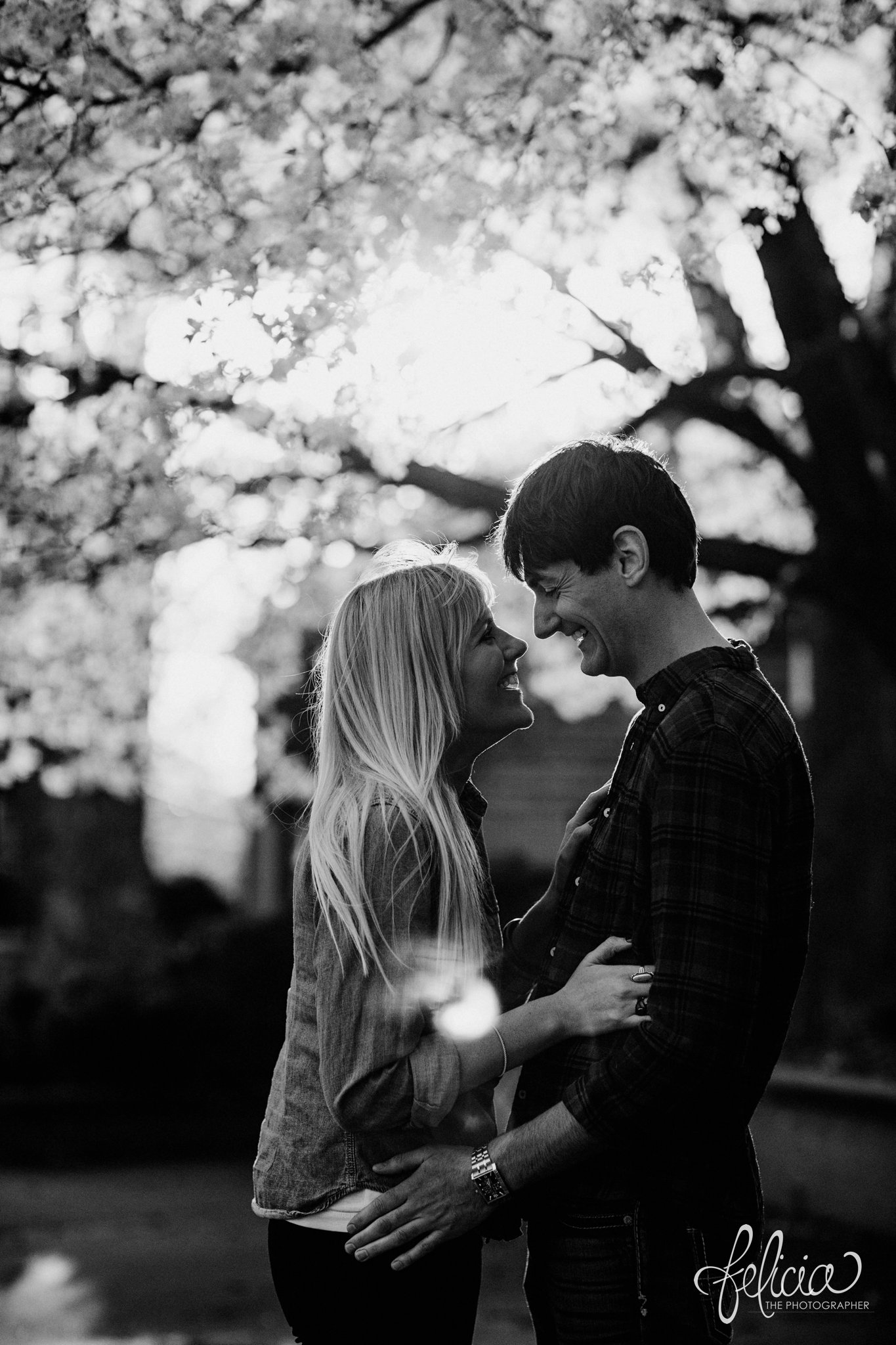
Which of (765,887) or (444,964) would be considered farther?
(444,964)

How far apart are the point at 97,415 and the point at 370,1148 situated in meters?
3.60

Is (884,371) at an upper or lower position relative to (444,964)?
upper

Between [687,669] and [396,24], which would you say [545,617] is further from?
[396,24]

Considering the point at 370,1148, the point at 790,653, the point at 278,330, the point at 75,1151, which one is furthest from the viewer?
the point at 790,653

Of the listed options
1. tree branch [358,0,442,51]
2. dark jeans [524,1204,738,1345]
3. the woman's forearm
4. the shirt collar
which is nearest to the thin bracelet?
the woman's forearm

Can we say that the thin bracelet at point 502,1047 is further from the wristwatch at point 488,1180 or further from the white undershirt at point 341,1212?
the white undershirt at point 341,1212

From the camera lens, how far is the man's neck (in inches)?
92.6

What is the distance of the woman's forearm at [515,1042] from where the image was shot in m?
2.25

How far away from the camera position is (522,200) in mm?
4051

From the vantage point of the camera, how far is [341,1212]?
7.54 feet

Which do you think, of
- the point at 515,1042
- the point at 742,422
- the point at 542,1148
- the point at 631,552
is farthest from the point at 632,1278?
the point at 742,422

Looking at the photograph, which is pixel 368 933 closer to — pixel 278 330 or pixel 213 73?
pixel 278 330

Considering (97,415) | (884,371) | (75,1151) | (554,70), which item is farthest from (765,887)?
(75,1151)

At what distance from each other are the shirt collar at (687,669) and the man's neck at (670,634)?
28mm
